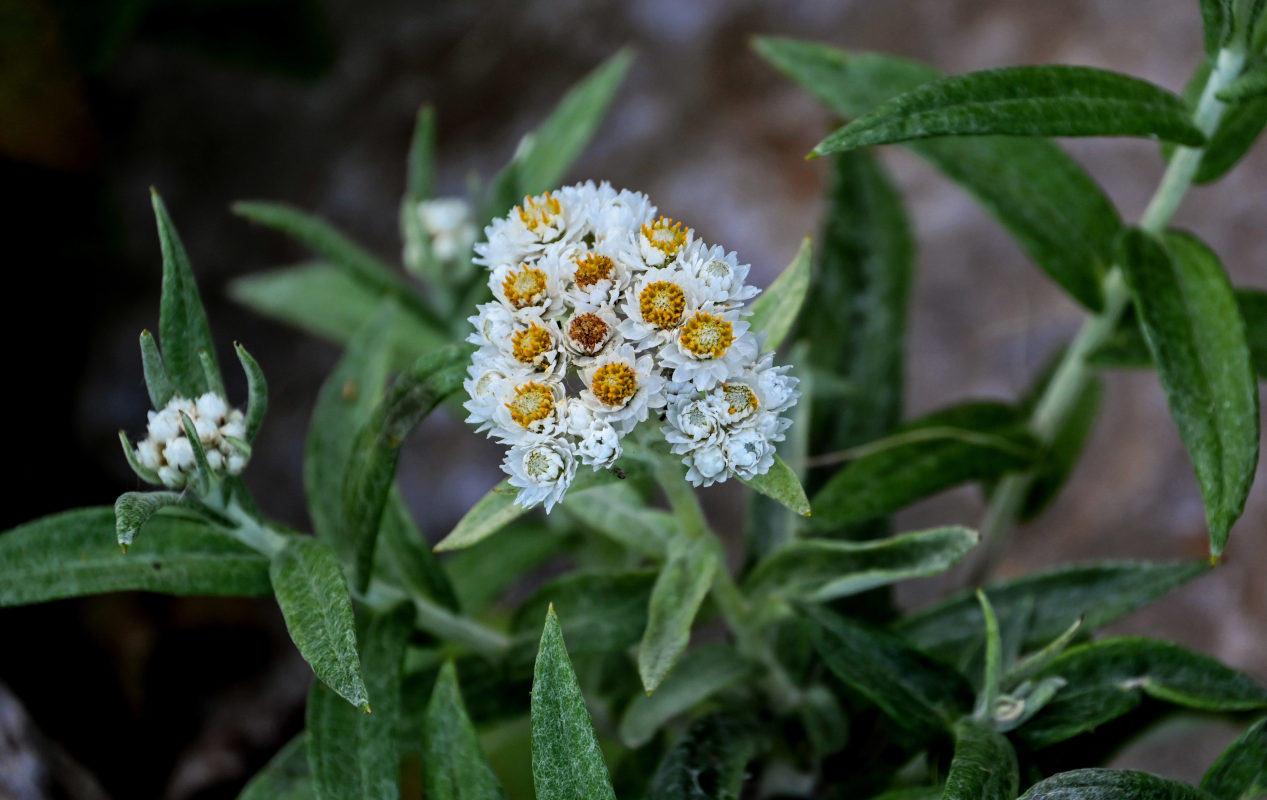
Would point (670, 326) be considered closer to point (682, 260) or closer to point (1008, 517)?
point (682, 260)

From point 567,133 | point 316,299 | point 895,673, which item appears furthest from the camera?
point 316,299

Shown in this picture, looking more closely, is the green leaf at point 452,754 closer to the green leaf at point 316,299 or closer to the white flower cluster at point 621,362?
the white flower cluster at point 621,362

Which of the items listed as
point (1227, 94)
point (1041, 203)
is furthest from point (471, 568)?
point (1227, 94)

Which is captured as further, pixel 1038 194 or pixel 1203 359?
pixel 1038 194

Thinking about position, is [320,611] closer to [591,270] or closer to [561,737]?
[561,737]

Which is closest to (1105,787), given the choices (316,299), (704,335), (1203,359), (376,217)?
(1203,359)

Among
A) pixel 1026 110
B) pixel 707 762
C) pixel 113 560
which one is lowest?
pixel 707 762

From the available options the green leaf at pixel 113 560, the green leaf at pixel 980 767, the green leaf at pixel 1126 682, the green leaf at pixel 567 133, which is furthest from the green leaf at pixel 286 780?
the green leaf at pixel 567 133

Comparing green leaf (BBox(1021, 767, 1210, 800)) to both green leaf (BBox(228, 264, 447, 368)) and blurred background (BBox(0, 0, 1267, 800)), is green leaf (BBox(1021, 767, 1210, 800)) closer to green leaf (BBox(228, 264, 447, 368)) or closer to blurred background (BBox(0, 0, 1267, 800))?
blurred background (BBox(0, 0, 1267, 800))
